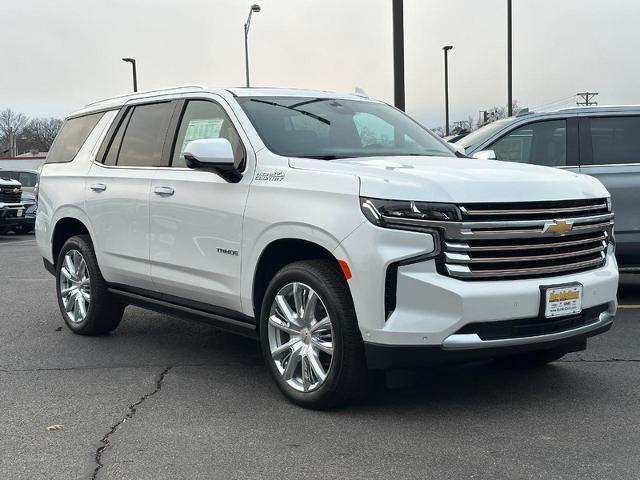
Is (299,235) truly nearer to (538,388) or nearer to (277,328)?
(277,328)

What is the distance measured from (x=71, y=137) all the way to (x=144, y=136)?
4.60ft

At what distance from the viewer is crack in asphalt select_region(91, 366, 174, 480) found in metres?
3.66

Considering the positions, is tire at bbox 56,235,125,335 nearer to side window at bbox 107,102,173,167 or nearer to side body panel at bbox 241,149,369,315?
side window at bbox 107,102,173,167

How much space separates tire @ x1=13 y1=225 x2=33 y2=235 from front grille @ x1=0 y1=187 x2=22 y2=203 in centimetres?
156

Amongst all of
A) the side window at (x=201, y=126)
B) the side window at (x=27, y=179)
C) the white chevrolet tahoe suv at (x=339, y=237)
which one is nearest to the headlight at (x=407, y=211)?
the white chevrolet tahoe suv at (x=339, y=237)

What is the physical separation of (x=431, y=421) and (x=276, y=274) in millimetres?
1252

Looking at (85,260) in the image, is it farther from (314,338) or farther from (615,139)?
(615,139)

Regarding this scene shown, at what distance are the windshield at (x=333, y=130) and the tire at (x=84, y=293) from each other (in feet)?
7.05

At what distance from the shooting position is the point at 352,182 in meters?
4.05

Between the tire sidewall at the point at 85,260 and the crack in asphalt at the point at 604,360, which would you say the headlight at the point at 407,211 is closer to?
the crack in asphalt at the point at 604,360

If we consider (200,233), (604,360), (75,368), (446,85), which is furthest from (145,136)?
(446,85)

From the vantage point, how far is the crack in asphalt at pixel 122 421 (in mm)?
3660

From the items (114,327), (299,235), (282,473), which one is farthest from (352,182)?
(114,327)

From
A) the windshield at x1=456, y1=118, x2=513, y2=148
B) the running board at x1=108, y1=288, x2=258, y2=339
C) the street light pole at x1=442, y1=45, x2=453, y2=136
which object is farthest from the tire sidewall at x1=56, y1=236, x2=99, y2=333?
the street light pole at x1=442, y1=45, x2=453, y2=136
